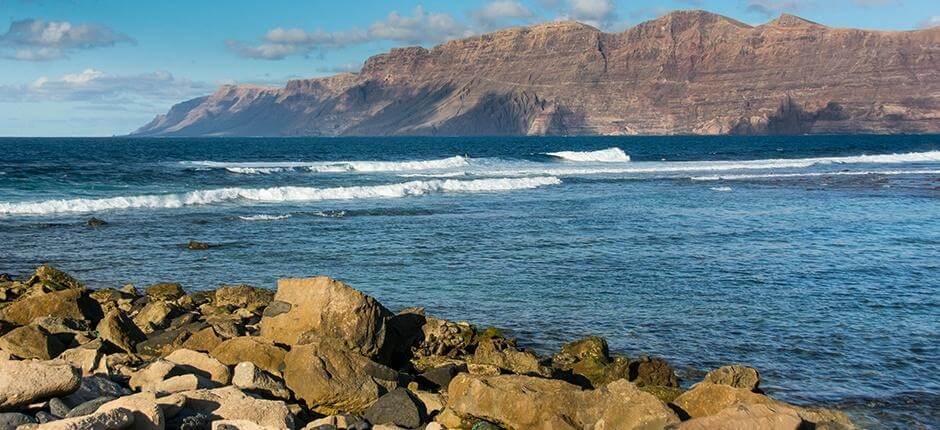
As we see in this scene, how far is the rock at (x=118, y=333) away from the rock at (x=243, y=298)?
2.27 metres

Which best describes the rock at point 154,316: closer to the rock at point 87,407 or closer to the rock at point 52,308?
the rock at point 52,308

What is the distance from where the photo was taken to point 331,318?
10.0 meters

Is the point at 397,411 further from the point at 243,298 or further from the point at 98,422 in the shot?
the point at 243,298

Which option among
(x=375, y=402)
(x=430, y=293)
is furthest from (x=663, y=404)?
(x=430, y=293)

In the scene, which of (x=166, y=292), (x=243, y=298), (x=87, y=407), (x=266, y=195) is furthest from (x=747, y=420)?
(x=266, y=195)

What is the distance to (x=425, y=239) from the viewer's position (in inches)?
887

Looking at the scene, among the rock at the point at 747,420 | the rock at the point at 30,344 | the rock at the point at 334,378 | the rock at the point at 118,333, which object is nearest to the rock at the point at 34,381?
the rock at the point at 334,378

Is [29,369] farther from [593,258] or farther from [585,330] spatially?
[593,258]

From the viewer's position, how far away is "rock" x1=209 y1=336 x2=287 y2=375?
9461mm

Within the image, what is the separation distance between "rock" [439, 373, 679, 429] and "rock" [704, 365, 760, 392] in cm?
174

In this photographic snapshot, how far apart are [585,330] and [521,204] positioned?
2038cm

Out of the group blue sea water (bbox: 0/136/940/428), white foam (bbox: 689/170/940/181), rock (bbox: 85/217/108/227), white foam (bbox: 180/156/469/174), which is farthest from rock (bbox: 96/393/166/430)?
white foam (bbox: 180/156/469/174)

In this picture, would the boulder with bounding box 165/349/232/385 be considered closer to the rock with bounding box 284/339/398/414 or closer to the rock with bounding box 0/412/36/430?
the rock with bounding box 284/339/398/414

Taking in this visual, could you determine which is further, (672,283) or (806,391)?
(672,283)
